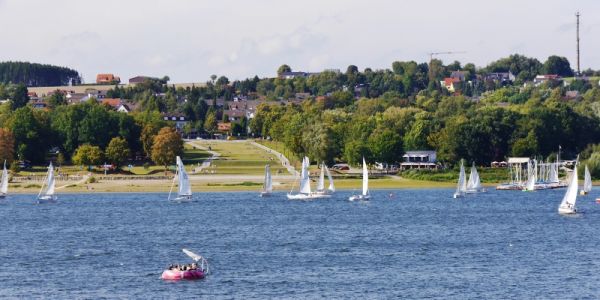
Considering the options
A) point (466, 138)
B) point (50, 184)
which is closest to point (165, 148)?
point (50, 184)

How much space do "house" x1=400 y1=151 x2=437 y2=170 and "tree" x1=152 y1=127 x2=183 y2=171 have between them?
3100 cm

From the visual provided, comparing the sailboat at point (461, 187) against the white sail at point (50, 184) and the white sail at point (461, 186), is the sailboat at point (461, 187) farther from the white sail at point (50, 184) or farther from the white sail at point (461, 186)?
the white sail at point (50, 184)

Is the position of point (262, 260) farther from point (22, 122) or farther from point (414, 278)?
point (22, 122)

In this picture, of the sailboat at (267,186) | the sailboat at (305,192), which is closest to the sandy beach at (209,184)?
the sailboat at (267,186)

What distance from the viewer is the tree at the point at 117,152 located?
6900 inches

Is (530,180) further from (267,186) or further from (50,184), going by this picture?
(50,184)

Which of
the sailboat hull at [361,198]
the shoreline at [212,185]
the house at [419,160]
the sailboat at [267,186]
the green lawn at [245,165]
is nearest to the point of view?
the sailboat hull at [361,198]

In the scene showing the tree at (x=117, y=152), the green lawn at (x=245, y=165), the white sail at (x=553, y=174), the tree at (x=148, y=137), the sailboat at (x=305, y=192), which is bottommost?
the sailboat at (x=305, y=192)

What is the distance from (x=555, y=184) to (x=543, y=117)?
22213 mm

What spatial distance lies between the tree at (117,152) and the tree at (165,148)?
155 inches

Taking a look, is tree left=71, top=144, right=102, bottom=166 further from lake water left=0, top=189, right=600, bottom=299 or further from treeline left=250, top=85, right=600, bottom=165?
lake water left=0, top=189, right=600, bottom=299

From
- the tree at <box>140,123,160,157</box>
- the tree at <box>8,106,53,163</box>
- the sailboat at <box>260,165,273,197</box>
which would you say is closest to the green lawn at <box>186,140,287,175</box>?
the tree at <box>140,123,160,157</box>

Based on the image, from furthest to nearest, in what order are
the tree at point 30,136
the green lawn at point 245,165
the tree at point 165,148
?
the tree at point 30,136
the tree at point 165,148
the green lawn at point 245,165

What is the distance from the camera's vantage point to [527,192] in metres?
160
